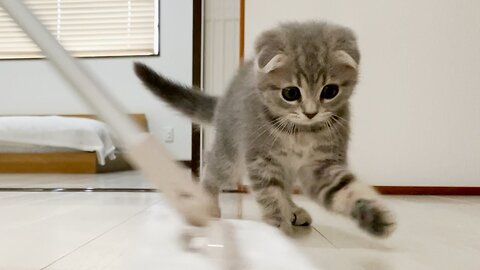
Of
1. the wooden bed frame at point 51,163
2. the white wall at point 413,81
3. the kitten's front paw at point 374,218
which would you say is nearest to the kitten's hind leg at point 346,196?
the kitten's front paw at point 374,218

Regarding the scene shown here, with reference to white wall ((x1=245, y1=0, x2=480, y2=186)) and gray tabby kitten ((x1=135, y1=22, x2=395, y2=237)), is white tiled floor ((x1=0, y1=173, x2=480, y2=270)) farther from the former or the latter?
white wall ((x1=245, y1=0, x2=480, y2=186))

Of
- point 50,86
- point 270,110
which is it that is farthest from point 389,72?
point 50,86

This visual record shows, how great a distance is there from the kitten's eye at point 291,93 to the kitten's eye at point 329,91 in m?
0.05

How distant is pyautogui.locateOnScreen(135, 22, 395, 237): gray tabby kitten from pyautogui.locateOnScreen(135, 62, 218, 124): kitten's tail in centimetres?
26

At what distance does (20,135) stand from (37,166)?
23 centimetres

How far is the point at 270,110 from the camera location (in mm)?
1218

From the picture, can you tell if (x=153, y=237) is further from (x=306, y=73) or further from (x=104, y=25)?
(x=104, y=25)

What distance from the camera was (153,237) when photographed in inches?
31.3

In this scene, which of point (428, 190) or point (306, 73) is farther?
point (428, 190)

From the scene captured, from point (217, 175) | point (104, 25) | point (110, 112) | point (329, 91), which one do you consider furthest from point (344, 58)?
point (104, 25)

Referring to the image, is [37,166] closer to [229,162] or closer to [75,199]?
[75,199]

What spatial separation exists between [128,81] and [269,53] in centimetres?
348

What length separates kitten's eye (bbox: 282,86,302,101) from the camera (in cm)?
115

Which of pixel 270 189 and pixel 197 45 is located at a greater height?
pixel 197 45
